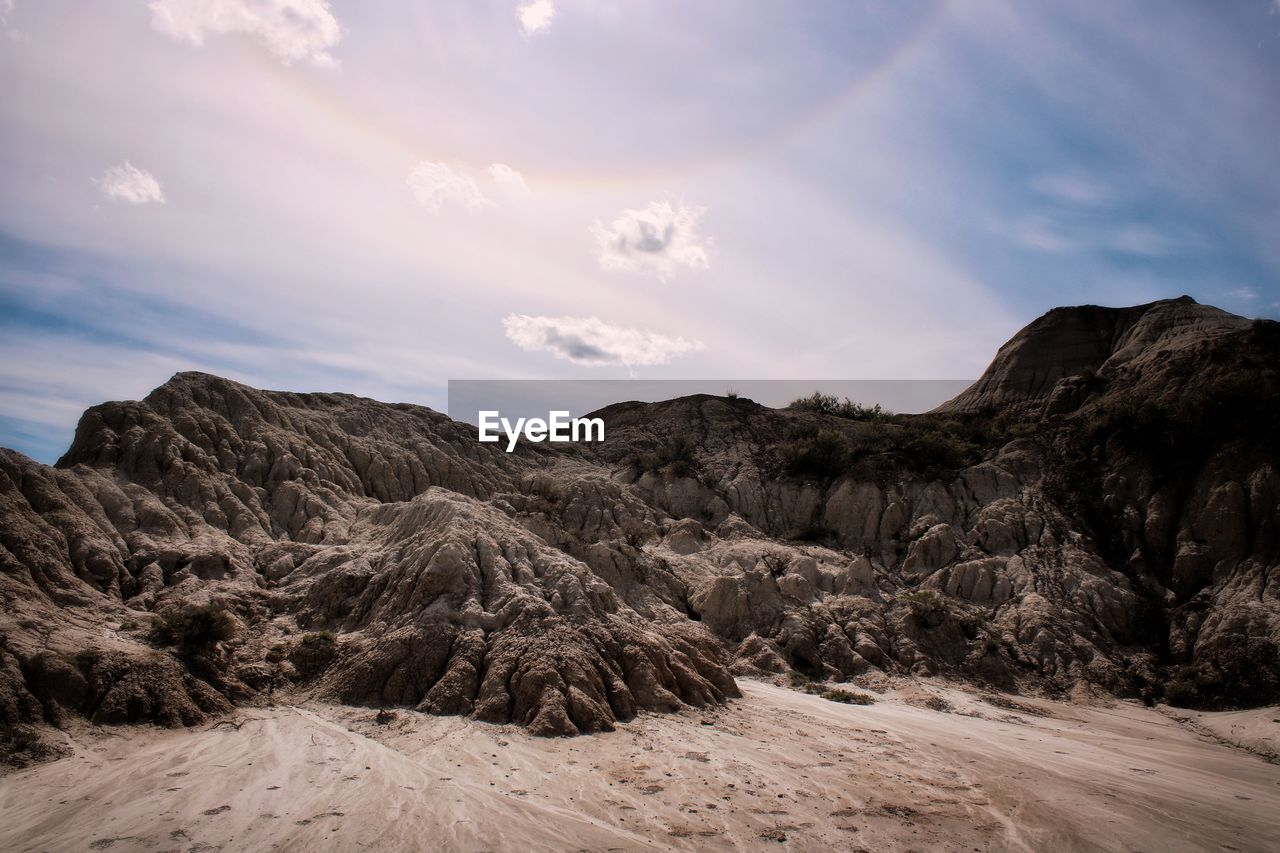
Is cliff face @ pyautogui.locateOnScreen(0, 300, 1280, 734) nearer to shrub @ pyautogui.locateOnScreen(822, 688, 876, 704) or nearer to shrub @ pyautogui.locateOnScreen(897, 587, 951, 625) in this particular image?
shrub @ pyautogui.locateOnScreen(897, 587, 951, 625)

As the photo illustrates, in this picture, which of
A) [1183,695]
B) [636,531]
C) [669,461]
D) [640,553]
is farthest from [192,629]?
[669,461]

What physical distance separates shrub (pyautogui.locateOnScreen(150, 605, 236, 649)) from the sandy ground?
7.60 ft

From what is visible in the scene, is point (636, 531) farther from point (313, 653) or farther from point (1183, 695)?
point (1183, 695)

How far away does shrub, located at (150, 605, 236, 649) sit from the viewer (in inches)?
636

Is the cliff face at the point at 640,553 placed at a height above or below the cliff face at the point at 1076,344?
below

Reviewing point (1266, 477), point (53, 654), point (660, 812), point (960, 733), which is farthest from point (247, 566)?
point (1266, 477)

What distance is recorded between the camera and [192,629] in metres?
16.2

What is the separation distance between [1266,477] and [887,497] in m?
15.4

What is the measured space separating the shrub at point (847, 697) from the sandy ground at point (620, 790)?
13.3ft

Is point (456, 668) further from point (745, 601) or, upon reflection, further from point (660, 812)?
point (745, 601)

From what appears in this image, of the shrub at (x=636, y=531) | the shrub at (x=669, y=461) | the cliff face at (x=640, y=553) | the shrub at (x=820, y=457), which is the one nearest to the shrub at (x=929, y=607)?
the cliff face at (x=640, y=553)

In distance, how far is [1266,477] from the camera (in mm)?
28516

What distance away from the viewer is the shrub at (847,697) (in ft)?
73.1

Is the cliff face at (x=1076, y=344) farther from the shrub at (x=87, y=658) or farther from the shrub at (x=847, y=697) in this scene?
the shrub at (x=87, y=658)
